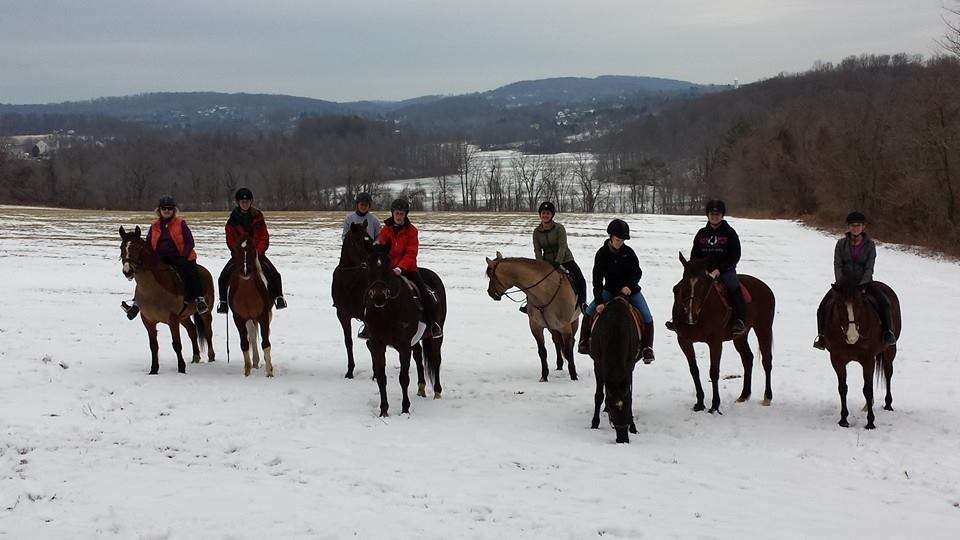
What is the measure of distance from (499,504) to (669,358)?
8.42 m

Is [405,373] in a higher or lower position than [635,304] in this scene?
lower

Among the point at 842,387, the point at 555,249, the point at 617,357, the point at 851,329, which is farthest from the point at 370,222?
the point at 842,387

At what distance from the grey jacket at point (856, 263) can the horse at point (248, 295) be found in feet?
29.7

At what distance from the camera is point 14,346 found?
12.9 m

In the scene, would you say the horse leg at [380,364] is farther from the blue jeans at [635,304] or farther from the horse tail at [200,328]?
the horse tail at [200,328]

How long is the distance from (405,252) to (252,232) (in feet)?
9.88

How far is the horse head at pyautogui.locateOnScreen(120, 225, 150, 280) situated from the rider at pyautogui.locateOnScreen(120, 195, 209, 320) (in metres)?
0.20

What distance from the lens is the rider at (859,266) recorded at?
9617mm

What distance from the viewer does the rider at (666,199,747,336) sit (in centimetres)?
1000

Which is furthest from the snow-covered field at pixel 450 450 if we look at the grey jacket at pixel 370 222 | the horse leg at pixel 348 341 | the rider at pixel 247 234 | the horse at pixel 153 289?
the grey jacket at pixel 370 222

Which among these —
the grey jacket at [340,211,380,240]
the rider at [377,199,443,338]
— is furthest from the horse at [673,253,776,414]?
the grey jacket at [340,211,380,240]

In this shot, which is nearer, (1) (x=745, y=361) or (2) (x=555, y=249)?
(1) (x=745, y=361)

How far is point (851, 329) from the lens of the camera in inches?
364

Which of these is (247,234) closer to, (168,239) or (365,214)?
(168,239)
